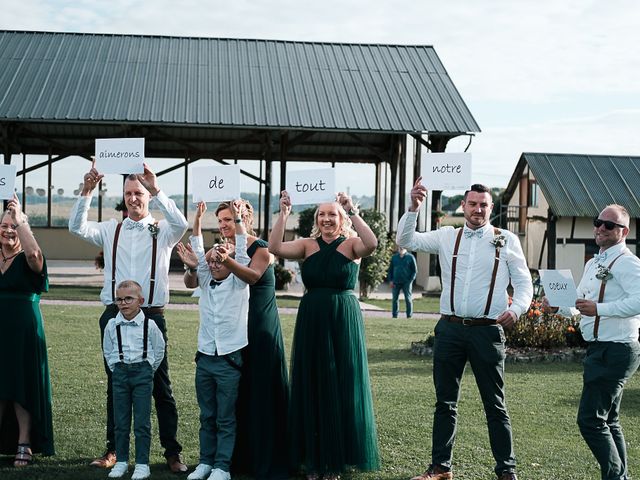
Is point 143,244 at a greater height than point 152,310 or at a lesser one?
greater

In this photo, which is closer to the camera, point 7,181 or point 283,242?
point 283,242

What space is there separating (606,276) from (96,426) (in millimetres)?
4521

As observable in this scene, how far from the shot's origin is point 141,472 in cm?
571

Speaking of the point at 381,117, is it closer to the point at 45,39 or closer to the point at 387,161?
the point at 387,161

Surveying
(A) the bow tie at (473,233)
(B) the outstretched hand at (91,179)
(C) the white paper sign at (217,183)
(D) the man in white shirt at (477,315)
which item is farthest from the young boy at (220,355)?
(A) the bow tie at (473,233)

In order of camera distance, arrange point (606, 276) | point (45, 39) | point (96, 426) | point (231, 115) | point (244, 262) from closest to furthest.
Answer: point (606, 276) < point (244, 262) < point (96, 426) < point (231, 115) < point (45, 39)

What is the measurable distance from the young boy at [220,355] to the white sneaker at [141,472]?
294 mm

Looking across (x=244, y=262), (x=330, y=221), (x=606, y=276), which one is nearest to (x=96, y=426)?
(x=244, y=262)

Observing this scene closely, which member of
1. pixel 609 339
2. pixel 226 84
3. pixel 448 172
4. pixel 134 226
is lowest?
pixel 609 339

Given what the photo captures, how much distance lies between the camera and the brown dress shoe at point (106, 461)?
6.04 metres

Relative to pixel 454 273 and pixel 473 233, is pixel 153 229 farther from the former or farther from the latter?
pixel 473 233

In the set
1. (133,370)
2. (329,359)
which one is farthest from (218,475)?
(329,359)

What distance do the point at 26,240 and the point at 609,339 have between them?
405 centimetres

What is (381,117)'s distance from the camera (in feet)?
73.2
